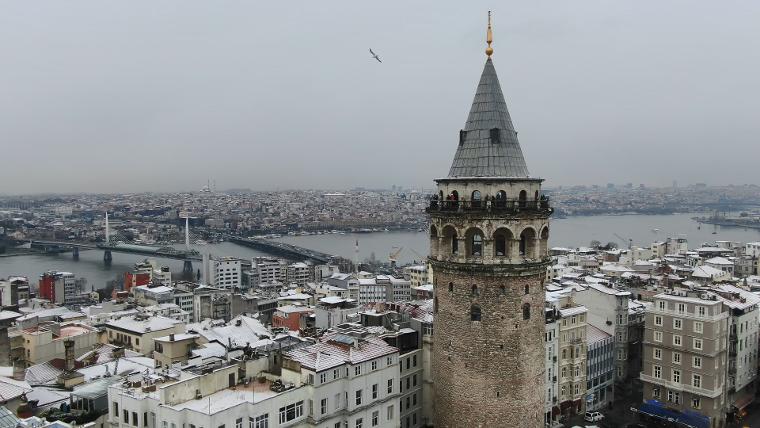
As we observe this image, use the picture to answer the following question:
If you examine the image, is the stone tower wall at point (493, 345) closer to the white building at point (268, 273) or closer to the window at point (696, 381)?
the window at point (696, 381)

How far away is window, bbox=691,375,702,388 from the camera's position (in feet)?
72.9

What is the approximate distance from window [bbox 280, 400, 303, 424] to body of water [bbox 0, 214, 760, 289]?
65081mm

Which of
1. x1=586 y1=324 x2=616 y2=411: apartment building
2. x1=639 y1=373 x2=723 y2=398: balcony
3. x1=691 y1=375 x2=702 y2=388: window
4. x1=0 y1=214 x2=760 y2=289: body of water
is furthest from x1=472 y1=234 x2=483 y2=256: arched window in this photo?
x1=0 y1=214 x2=760 y2=289: body of water

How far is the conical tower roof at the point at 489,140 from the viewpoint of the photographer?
11797 mm

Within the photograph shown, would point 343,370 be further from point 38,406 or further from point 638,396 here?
point 638,396

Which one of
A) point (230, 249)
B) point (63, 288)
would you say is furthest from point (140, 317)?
point (230, 249)

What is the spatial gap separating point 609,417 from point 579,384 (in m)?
1.82

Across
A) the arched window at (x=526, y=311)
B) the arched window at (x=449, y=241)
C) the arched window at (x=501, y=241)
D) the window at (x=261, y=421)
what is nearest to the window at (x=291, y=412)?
the window at (x=261, y=421)

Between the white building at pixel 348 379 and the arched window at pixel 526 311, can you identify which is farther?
the white building at pixel 348 379

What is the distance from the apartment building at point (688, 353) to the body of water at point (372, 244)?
5894 centimetres

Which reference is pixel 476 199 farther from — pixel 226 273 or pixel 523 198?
pixel 226 273

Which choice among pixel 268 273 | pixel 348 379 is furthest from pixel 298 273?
pixel 348 379

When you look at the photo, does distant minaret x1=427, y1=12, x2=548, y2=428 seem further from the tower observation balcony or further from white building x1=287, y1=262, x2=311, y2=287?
white building x1=287, y1=262, x2=311, y2=287

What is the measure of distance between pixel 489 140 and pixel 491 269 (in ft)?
7.98
